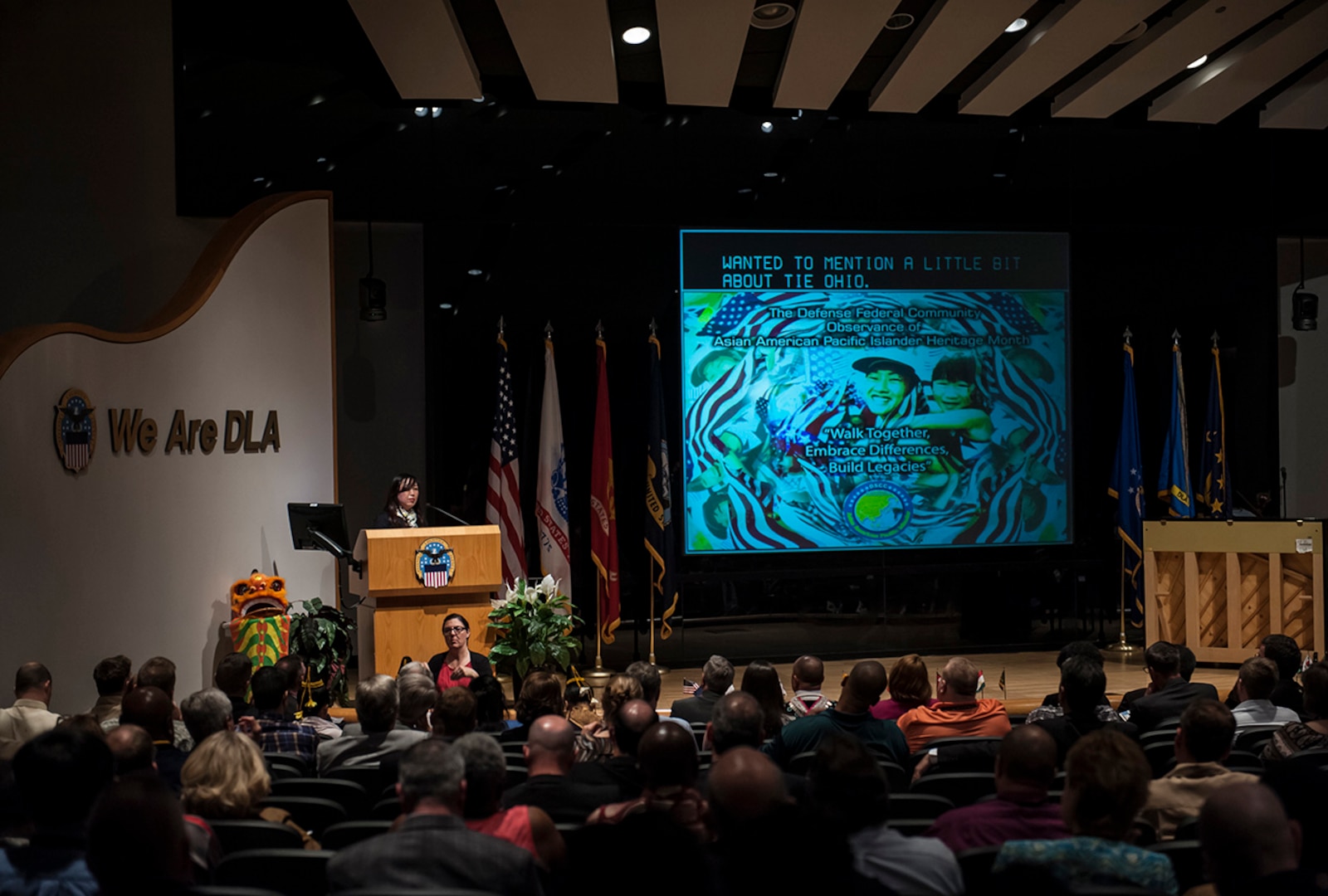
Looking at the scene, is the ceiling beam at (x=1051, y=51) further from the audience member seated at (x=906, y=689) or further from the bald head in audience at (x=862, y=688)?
the bald head in audience at (x=862, y=688)

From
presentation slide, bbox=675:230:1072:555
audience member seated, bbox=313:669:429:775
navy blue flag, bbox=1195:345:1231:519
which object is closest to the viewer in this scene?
audience member seated, bbox=313:669:429:775

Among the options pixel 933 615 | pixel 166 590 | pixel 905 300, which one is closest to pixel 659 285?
pixel 905 300

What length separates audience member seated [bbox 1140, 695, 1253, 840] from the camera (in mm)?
3244

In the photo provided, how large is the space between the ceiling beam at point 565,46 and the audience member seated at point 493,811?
221 inches

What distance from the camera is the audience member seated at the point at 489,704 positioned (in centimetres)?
473

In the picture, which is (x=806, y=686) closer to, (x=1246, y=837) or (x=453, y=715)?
(x=453, y=715)

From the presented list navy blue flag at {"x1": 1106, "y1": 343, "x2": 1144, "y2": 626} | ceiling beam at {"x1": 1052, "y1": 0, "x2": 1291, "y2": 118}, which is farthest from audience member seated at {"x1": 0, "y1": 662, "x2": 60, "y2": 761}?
navy blue flag at {"x1": 1106, "y1": 343, "x2": 1144, "y2": 626}

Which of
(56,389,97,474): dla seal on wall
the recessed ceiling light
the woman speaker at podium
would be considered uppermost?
the recessed ceiling light

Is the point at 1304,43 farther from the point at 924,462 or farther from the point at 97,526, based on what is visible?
the point at 97,526

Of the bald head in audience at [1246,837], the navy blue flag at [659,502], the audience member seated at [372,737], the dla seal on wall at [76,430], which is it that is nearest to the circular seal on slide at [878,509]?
the navy blue flag at [659,502]

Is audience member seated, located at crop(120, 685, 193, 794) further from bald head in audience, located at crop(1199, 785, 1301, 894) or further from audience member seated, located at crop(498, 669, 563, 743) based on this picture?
bald head in audience, located at crop(1199, 785, 1301, 894)

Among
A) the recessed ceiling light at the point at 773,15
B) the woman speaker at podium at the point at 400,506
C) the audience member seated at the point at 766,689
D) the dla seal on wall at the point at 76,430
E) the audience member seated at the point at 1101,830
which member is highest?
the recessed ceiling light at the point at 773,15

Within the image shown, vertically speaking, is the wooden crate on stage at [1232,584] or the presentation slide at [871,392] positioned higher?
the presentation slide at [871,392]

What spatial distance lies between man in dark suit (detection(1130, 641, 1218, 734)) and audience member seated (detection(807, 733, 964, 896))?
7.71 feet
